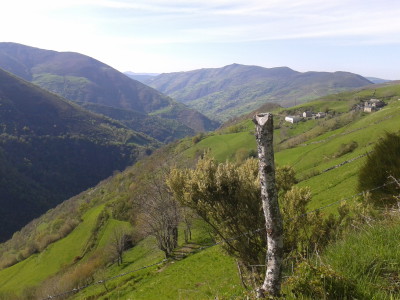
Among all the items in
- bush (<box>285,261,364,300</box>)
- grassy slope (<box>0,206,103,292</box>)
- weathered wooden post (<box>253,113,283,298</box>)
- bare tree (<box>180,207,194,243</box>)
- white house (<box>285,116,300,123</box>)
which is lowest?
grassy slope (<box>0,206,103,292</box>)

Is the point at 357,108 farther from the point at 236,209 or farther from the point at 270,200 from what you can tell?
the point at 270,200

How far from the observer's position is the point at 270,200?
4977mm

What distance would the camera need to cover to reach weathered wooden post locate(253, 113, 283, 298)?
15.8ft

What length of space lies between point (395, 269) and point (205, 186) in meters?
7.08

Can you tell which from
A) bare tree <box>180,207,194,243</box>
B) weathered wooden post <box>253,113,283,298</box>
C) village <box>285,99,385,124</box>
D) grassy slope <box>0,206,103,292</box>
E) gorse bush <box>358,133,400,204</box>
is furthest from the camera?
village <box>285,99,385,124</box>

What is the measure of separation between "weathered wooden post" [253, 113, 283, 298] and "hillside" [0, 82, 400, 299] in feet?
0.91

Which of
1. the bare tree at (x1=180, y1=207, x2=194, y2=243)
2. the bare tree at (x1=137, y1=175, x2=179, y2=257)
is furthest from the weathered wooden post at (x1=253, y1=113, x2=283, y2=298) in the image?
the bare tree at (x1=137, y1=175, x2=179, y2=257)

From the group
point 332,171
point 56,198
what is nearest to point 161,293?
point 332,171

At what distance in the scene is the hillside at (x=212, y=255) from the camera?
5121 mm

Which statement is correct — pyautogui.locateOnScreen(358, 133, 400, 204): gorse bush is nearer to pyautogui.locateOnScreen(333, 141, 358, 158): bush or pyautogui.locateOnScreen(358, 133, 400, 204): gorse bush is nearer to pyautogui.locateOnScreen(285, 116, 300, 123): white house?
pyautogui.locateOnScreen(333, 141, 358, 158): bush

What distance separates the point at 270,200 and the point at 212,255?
2510 cm

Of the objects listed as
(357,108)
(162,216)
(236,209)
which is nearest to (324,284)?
(236,209)

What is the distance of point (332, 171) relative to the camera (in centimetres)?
3484

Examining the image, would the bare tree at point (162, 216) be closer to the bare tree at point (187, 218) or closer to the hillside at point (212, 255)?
the bare tree at point (187, 218)
